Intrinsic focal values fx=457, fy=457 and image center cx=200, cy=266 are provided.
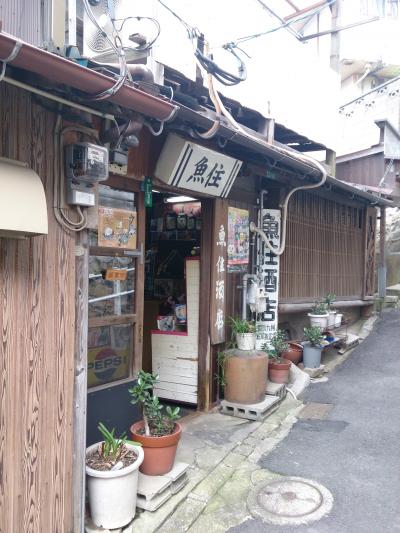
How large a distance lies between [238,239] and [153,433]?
151 inches

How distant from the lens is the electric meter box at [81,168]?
12.8 feet

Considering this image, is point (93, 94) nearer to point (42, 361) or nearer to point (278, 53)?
point (42, 361)

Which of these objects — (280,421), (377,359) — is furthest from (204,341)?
(377,359)

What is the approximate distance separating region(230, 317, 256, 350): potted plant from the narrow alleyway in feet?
4.72

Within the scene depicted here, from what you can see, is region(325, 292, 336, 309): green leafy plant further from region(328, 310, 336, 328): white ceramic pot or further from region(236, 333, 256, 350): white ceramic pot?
region(236, 333, 256, 350): white ceramic pot

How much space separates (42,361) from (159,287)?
4859 millimetres

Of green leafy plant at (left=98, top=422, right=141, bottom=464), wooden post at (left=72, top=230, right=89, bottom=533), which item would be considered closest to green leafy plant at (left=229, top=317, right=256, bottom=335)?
green leafy plant at (left=98, top=422, right=141, bottom=464)

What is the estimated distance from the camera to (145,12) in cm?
545

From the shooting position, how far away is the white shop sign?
5.72 meters

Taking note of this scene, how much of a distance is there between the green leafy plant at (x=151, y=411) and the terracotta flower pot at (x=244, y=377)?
7.28 ft

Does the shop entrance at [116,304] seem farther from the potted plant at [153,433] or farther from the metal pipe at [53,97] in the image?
the metal pipe at [53,97]

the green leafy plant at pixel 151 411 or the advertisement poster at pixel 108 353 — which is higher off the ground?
the advertisement poster at pixel 108 353

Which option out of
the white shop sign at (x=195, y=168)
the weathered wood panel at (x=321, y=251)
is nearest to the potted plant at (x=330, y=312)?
the weathered wood panel at (x=321, y=251)

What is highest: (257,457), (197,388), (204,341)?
(204,341)
